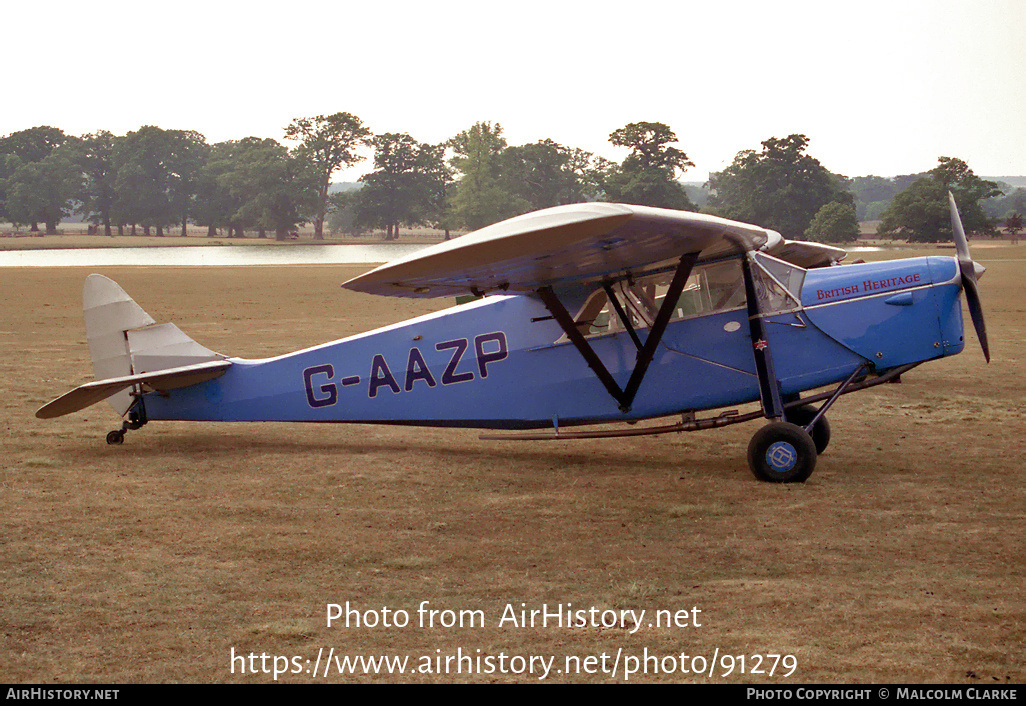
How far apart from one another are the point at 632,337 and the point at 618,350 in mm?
269

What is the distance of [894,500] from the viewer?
8055mm

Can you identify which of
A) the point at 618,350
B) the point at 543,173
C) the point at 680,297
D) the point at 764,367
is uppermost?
the point at 543,173

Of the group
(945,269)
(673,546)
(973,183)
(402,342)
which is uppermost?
(973,183)

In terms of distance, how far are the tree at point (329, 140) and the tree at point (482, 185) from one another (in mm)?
18736

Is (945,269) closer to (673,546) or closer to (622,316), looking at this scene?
(622,316)

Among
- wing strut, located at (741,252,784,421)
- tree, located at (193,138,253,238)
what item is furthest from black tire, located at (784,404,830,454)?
tree, located at (193,138,253,238)

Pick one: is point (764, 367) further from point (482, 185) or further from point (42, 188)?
point (42, 188)

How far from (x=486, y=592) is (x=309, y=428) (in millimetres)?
6516

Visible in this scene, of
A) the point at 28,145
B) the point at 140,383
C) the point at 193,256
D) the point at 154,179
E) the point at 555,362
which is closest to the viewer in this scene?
Answer: the point at 555,362

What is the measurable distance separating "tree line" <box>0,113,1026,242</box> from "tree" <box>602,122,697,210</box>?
11 centimetres

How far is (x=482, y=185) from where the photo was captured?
96938mm

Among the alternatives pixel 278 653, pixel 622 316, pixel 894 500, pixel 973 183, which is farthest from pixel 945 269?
pixel 973 183

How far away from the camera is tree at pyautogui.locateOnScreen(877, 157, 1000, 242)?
5072 cm

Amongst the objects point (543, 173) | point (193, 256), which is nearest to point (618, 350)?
point (193, 256)
